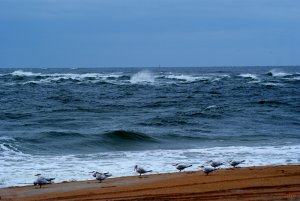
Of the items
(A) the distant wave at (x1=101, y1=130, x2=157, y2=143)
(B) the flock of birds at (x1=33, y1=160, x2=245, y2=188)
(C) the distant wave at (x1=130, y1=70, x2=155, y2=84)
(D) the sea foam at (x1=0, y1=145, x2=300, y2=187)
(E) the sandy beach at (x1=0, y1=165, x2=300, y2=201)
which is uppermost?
(C) the distant wave at (x1=130, y1=70, x2=155, y2=84)

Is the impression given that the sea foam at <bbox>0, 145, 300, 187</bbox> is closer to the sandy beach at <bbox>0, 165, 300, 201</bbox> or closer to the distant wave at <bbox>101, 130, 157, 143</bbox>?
the sandy beach at <bbox>0, 165, 300, 201</bbox>

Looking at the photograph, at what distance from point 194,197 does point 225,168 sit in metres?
3.93

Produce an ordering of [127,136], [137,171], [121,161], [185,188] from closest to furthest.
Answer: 1. [185,188]
2. [137,171]
3. [121,161]
4. [127,136]

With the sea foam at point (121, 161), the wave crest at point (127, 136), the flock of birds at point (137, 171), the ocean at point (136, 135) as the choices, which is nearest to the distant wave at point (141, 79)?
the ocean at point (136, 135)

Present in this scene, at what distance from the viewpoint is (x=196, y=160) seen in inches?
504

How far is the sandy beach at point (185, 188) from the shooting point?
772 cm

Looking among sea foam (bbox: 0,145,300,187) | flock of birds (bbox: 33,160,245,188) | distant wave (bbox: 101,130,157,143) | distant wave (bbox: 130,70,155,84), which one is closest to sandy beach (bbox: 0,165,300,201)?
flock of birds (bbox: 33,160,245,188)

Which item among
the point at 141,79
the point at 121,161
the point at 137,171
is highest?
the point at 141,79

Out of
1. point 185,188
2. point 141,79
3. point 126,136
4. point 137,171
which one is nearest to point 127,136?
point 126,136

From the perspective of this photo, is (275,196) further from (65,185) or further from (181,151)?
(181,151)

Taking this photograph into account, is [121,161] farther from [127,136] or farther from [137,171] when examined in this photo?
[127,136]

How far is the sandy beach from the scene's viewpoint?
25.3ft

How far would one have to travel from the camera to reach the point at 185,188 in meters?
8.60

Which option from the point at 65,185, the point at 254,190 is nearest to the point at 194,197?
the point at 254,190
